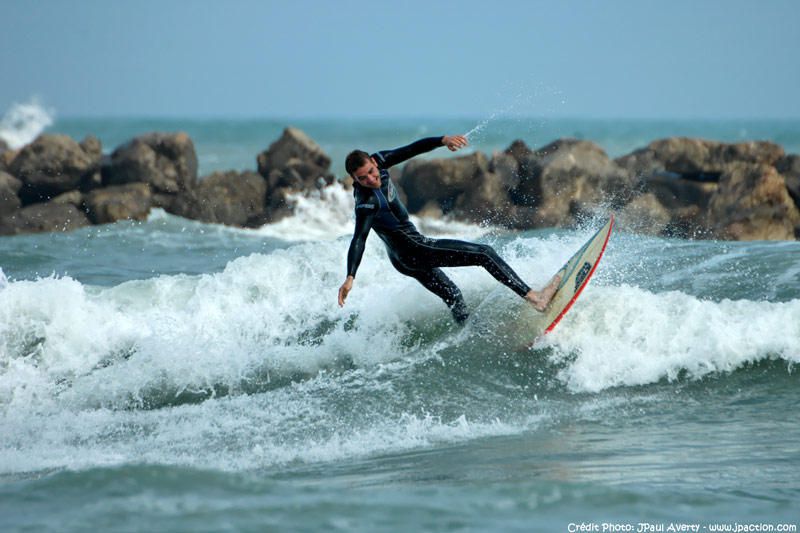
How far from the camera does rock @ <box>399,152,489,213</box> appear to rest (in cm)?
2080

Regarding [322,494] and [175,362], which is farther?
[175,362]

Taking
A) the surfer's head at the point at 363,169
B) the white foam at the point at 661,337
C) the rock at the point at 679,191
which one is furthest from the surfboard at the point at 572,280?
the rock at the point at 679,191

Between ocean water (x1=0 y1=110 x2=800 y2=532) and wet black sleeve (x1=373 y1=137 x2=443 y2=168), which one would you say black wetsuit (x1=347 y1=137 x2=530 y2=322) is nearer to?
wet black sleeve (x1=373 y1=137 x2=443 y2=168)

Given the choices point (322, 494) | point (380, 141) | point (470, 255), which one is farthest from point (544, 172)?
point (380, 141)

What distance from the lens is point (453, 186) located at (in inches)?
822

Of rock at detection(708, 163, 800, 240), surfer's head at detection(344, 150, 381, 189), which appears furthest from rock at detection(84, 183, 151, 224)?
surfer's head at detection(344, 150, 381, 189)

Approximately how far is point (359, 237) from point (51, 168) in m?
15.1

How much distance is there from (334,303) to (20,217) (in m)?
11.3

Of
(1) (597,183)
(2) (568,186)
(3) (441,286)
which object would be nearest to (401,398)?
(3) (441,286)

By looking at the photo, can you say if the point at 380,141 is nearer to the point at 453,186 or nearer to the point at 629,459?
the point at 453,186

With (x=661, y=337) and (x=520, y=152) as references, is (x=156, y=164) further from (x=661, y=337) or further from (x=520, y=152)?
(x=661, y=337)

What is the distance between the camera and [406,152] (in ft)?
25.8

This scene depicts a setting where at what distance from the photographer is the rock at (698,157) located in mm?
20172

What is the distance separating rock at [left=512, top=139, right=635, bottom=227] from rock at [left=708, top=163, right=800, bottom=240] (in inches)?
92.3
